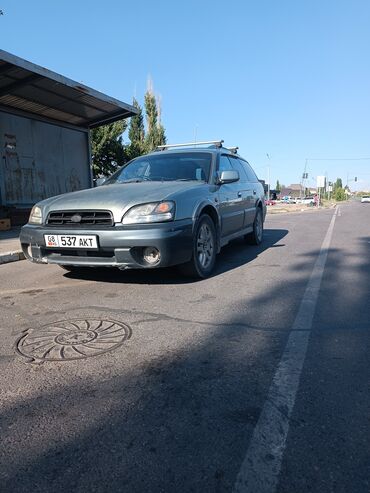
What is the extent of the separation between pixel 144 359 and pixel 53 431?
0.84 m

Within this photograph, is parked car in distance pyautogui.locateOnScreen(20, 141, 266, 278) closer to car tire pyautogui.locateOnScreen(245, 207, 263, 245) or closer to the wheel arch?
the wheel arch

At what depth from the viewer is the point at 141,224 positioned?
411cm

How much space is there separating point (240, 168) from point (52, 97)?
7322 millimetres

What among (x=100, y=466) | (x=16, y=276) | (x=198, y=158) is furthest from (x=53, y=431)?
(x=198, y=158)

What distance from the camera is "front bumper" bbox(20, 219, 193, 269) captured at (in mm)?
4031

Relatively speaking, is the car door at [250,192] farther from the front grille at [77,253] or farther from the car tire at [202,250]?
the front grille at [77,253]

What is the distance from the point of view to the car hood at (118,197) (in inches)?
165

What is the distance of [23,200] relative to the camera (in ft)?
41.8

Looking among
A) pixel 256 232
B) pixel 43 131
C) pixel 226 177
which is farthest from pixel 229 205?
pixel 43 131

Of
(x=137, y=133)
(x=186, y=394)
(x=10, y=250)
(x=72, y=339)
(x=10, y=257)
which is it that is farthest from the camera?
(x=137, y=133)

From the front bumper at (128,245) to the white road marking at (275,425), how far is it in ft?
4.97

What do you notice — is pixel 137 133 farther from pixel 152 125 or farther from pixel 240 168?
pixel 240 168

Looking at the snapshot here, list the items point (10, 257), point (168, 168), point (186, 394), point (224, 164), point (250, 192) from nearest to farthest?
point (186, 394), point (168, 168), point (224, 164), point (10, 257), point (250, 192)

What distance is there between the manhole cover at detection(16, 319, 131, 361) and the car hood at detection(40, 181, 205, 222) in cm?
126
